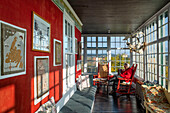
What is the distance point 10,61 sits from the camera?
1.48m

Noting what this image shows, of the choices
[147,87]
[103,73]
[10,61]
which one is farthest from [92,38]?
[10,61]

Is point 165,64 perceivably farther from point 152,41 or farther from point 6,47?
point 6,47

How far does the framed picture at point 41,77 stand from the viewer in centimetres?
207

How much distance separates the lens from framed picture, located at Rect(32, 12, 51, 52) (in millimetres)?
2035

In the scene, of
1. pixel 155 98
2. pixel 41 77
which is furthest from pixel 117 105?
pixel 41 77

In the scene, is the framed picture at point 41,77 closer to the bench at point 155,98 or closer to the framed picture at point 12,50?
the framed picture at point 12,50

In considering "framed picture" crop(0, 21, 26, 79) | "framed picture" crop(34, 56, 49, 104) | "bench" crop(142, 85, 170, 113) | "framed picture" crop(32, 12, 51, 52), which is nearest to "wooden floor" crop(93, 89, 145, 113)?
"bench" crop(142, 85, 170, 113)

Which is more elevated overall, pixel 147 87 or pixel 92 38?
pixel 92 38

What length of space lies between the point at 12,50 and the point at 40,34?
0.79 metres

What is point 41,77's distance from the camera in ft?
7.43

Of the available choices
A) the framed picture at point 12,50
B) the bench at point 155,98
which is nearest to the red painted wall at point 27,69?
the framed picture at point 12,50

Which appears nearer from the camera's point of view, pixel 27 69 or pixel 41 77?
pixel 27 69

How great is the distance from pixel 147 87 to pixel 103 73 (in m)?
4.13

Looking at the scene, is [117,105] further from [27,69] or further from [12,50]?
[12,50]
